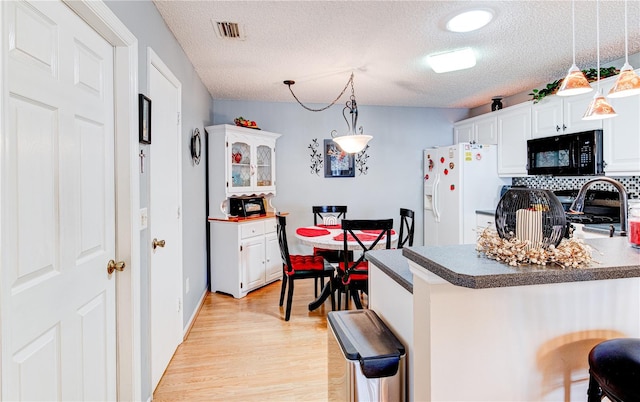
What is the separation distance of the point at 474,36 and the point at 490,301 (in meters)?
2.26

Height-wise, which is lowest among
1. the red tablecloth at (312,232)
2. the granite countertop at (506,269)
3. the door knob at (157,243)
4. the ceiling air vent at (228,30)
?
the red tablecloth at (312,232)

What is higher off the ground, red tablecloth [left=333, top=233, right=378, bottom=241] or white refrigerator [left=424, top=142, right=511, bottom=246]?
white refrigerator [left=424, top=142, right=511, bottom=246]

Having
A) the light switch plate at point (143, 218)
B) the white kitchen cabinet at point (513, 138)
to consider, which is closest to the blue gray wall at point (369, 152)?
the white kitchen cabinet at point (513, 138)

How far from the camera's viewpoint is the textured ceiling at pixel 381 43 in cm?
221

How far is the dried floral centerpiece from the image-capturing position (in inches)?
41.6

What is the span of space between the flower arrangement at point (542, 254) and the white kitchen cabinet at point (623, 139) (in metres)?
2.53

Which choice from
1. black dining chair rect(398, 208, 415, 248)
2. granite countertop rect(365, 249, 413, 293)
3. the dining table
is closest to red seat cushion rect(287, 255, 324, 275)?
the dining table

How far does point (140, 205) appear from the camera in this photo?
1832mm

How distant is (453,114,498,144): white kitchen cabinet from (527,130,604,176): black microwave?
632 millimetres

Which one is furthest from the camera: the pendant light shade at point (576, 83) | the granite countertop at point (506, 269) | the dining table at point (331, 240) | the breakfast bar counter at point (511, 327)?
the dining table at point (331, 240)

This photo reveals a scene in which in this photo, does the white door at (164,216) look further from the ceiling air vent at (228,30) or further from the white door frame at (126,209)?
the ceiling air vent at (228,30)

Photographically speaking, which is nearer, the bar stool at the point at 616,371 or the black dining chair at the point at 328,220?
the bar stool at the point at 616,371

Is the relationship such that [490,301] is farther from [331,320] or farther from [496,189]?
[496,189]

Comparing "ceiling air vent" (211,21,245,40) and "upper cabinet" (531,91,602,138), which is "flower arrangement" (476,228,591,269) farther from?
"upper cabinet" (531,91,602,138)
